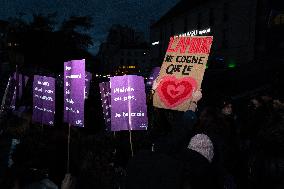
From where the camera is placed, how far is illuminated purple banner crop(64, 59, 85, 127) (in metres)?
6.88

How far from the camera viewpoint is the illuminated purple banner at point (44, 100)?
9617mm

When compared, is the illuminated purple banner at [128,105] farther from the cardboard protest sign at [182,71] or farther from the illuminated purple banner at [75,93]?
the cardboard protest sign at [182,71]

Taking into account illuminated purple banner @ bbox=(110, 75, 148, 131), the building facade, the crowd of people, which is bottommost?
the crowd of people

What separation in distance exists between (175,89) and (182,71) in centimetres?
28

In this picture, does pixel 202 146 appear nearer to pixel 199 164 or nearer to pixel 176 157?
pixel 199 164

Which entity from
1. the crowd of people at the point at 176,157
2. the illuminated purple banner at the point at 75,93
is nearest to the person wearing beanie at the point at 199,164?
the crowd of people at the point at 176,157

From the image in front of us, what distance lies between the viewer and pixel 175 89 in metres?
5.79

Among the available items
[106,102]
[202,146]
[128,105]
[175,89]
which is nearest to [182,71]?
[175,89]

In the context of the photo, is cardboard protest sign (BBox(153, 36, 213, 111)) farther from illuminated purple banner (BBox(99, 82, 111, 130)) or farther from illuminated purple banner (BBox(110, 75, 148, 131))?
illuminated purple banner (BBox(99, 82, 111, 130))

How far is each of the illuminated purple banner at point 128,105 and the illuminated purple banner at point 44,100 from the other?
106 inches

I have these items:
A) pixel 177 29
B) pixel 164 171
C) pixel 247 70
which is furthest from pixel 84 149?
pixel 177 29

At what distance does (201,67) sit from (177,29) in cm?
4130

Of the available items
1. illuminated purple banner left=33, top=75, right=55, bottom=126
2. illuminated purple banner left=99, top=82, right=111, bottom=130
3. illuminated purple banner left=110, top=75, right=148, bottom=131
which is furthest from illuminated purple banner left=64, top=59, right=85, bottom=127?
illuminated purple banner left=33, top=75, right=55, bottom=126

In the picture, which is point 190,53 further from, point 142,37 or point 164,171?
point 142,37
